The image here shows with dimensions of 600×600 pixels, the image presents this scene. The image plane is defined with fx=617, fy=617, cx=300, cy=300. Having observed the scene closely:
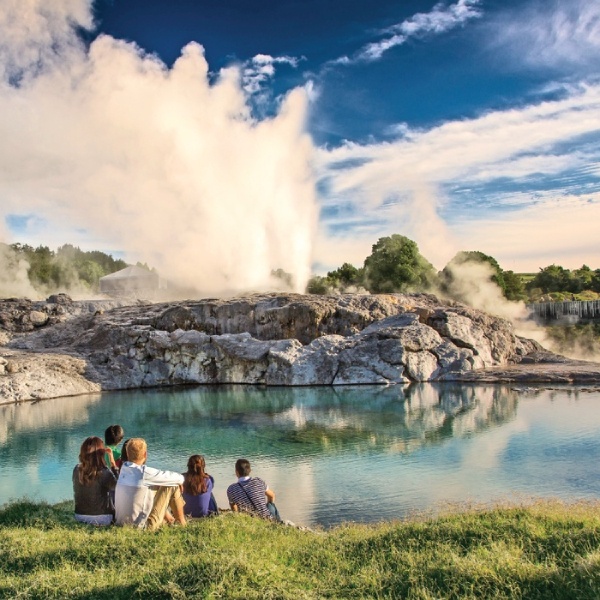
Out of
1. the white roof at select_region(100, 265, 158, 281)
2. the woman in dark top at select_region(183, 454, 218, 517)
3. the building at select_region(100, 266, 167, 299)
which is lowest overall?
the woman in dark top at select_region(183, 454, 218, 517)

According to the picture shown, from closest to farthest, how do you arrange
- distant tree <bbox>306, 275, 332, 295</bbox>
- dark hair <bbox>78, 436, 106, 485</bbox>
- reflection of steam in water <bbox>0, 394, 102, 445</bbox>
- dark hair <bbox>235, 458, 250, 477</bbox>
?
dark hair <bbox>78, 436, 106, 485</bbox>
dark hair <bbox>235, 458, 250, 477</bbox>
reflection of steam in water <bbox>0, 394, 102, 445</bbox>
distant tree <bbox>306, 275, 332, 295</bbox>

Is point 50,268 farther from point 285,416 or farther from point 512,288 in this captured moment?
point 285,416

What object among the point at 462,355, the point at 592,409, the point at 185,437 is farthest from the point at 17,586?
the point at 462,355

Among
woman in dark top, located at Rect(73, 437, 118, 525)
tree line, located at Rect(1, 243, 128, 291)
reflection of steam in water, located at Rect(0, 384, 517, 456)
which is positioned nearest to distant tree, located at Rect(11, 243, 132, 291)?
tree line, located at Rect(1, 243, 128, 291)

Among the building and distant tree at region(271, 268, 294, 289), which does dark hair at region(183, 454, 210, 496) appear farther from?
A: the building

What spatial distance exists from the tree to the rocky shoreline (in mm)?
21747

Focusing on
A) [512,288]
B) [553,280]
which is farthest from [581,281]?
[512,288]

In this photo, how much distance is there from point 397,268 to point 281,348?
35.5 meters

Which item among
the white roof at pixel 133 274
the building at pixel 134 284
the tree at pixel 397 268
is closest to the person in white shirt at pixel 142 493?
the building at pixel 134 284

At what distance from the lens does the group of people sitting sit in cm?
805

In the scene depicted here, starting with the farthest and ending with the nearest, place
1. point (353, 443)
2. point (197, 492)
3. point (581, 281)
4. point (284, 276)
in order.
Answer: point (581, 281), point (284, 276), point (353, 443), point (197, 492)

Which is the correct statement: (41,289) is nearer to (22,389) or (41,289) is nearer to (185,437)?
(22,389)

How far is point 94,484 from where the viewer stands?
28.0 feet

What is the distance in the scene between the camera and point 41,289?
8431 cm
